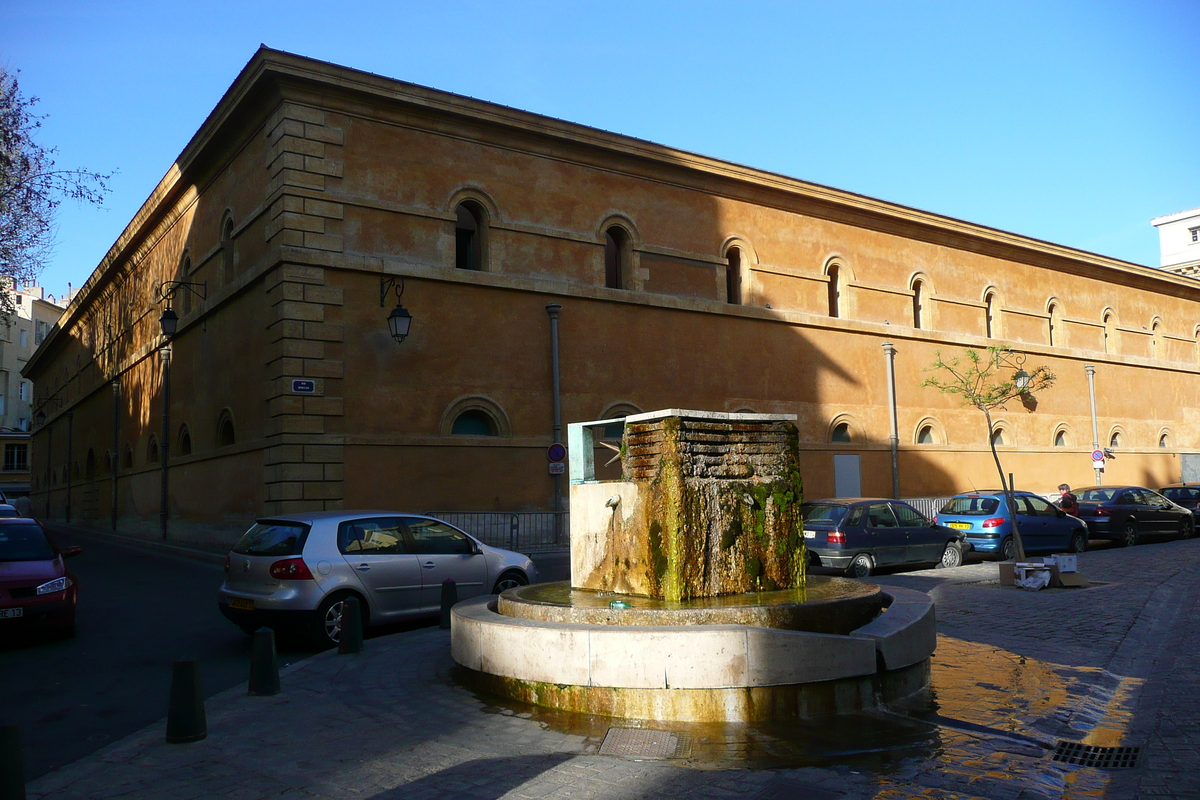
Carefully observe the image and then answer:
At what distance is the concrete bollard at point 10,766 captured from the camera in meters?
4.14

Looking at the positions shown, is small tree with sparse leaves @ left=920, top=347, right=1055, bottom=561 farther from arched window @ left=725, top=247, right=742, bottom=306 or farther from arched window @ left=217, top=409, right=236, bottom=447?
arched window @ left=217, top=409, right=236, bottom=447

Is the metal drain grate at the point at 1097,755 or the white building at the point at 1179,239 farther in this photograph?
the white building at the point at 1179,239

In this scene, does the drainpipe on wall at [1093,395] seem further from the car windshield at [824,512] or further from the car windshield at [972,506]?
the car windshield at [824,512]

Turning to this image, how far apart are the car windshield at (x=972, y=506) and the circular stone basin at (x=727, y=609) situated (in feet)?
38.2

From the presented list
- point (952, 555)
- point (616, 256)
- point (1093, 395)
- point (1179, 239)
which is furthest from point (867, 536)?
point (1179, 239)

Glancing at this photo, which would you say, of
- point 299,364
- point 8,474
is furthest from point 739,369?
point 8,474

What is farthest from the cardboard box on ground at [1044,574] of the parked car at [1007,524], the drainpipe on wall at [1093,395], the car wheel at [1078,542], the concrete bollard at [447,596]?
the drainpipe on wall at [1093,395]

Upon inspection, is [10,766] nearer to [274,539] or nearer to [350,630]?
[350,630]

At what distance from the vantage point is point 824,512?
16.0 metres

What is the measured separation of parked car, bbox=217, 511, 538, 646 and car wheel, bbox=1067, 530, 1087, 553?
13647 mm

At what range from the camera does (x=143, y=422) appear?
28.4 m

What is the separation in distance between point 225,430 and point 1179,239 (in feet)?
276

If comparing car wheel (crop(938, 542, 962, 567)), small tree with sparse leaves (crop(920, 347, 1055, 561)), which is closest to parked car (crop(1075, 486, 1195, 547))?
small tree with sparse leaves (crop(920, 347, 1055, 561))

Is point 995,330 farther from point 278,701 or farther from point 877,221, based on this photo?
point 278,701
